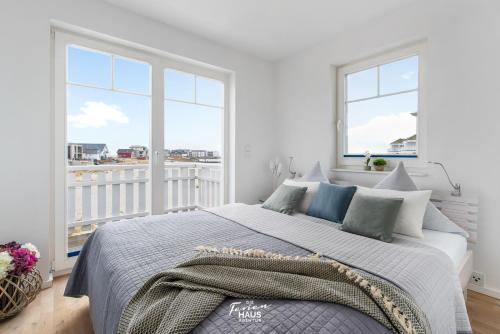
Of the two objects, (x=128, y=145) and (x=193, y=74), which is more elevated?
(x=193, y=74)

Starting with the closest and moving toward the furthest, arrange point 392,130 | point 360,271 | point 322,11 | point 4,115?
point 360,271
point 4,115
point 322,11
point 392,130

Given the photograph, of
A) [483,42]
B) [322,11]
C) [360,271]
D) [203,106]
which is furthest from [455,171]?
[203,106]

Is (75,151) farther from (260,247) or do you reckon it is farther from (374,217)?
(374,217)

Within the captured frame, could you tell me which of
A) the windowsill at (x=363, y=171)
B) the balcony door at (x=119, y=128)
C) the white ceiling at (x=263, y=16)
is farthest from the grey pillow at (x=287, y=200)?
the white ceiling at (x=263, y=16)

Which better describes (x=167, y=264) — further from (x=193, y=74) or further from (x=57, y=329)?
(x=193, y=74)

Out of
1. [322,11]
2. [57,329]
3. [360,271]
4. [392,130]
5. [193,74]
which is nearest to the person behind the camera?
[360,271]

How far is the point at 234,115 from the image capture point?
353 centimetres

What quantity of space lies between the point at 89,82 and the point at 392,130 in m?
3.16

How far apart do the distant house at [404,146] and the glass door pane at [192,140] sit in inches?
82.4

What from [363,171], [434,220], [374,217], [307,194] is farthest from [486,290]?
[307,194]

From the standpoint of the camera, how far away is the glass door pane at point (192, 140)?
10.3 ft

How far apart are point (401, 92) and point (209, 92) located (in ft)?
7.44

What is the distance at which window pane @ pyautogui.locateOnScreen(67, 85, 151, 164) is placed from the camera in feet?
8.36

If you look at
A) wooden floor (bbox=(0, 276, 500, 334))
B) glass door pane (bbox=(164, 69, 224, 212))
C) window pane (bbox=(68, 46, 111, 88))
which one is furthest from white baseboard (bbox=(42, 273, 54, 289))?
window pane (bbox=(68, 46, 111, 88))
